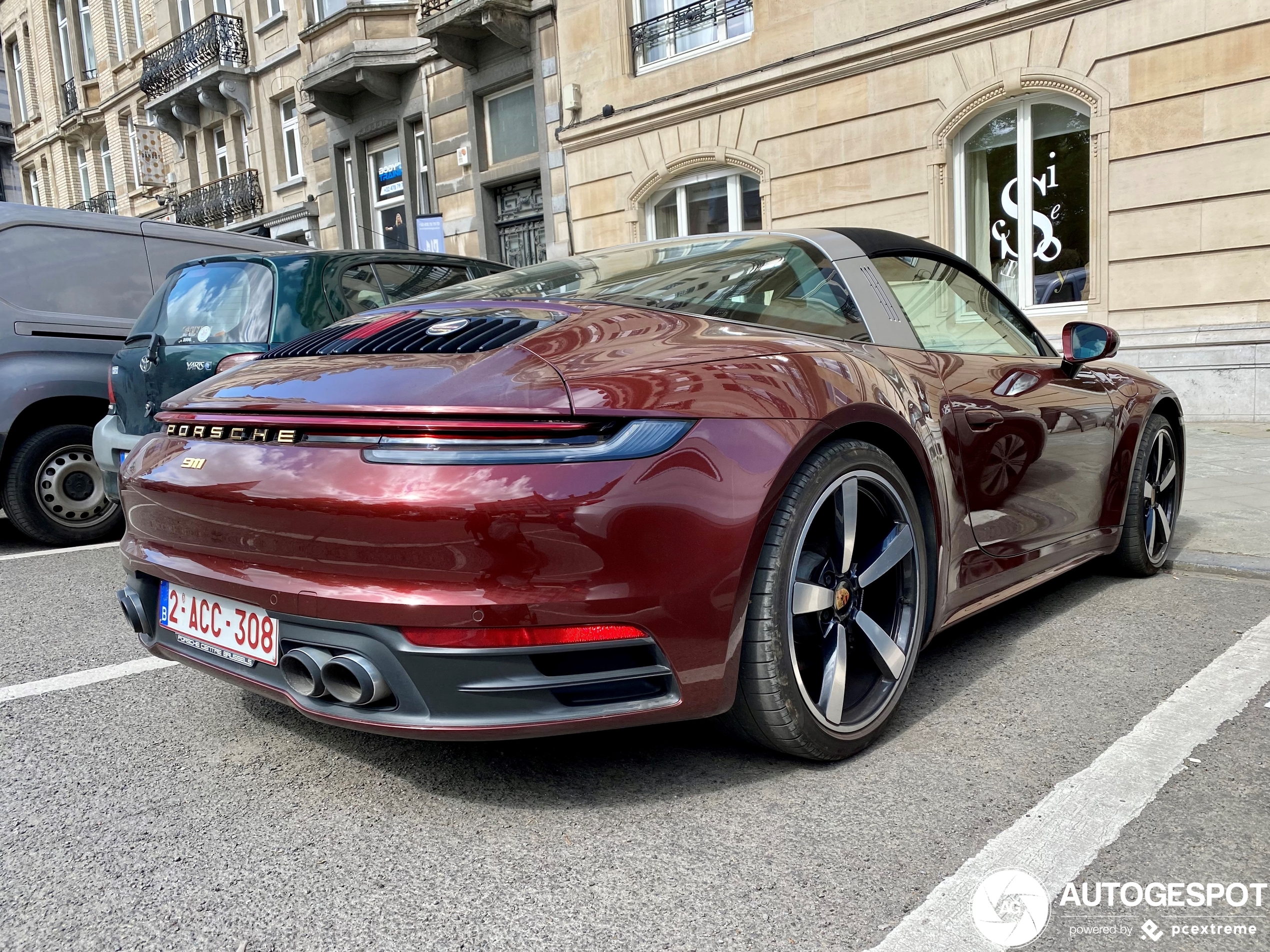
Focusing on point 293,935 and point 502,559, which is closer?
point 293,935

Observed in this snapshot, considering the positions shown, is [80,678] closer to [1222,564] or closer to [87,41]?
[1222,564]

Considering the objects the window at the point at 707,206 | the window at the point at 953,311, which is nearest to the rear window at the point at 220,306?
the window at the point at 953,311

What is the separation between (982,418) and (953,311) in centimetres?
58

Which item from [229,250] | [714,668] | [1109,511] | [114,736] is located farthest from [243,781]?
[229,250]

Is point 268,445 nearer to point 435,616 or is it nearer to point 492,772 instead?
point 435,616

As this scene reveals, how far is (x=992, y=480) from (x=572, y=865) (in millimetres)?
1705

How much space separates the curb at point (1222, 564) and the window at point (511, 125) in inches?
517

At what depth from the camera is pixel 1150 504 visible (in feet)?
13.5

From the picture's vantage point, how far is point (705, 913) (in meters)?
1.78

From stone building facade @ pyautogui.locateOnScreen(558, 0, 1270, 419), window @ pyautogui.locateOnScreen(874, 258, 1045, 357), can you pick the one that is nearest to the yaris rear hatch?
window @ pyautogui.locateOnScreen(874, 258, 1045, 357)

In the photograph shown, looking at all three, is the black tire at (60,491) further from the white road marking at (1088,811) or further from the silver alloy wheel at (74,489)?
the white road marking at (1088,811)

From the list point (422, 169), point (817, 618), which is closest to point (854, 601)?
point (817, 618)

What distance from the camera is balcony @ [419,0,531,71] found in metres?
15.3

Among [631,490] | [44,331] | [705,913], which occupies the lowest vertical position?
[705,913]
